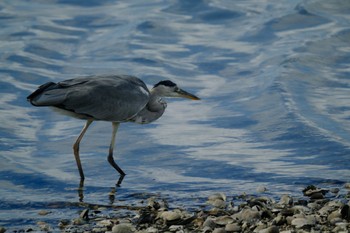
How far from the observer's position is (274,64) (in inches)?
714

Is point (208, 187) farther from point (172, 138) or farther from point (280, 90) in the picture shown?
point (280, 90)

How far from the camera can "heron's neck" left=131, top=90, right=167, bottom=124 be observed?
11.2 m

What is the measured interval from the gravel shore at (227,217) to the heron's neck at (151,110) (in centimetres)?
233

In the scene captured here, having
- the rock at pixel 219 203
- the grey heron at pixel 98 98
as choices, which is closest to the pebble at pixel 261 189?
the rock at pixel 219 203

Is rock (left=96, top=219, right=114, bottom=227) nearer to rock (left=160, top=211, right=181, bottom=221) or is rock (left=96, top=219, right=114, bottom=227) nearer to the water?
rock (left=160, top=211, right=181, bottom=221)

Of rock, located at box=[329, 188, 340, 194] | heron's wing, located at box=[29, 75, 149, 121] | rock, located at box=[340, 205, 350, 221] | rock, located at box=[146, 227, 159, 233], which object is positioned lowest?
rock, located at box=[329, 188, 340, 194]

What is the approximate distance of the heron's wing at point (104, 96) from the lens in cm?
1041

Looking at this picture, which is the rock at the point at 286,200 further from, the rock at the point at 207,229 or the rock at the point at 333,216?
the rock at the point at 207,229

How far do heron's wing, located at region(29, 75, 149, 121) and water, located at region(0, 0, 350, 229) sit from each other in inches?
33.0

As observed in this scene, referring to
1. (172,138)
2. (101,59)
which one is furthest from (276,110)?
(101,59)

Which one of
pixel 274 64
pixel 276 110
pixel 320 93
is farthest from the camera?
pixel 274 64

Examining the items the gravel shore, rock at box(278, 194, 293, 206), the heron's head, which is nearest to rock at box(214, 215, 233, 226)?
the gravel shore

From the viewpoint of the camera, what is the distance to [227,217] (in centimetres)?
772

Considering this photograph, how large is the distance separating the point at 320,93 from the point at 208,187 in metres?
6.23
